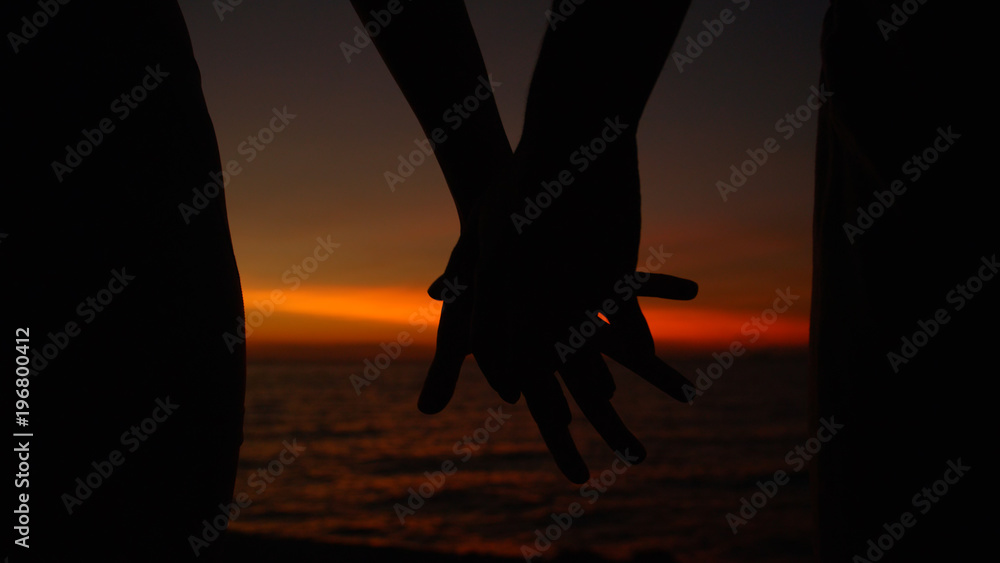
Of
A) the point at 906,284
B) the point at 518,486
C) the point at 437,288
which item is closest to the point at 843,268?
the point at 906,284

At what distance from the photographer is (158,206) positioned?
0.94 m

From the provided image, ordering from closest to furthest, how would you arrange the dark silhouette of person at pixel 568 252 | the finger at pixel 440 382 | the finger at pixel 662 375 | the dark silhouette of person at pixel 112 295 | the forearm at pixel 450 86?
the dark silhouette of person at pixel 112 295, the dark silhouette of person at pixel 568 252, the finger at pixel 662 375, the finger at pixel 440 382, the forearm at pixel 450 86

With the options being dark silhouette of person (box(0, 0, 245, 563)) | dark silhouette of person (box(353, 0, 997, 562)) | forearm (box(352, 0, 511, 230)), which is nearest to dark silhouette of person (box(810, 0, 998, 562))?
dark silhouette of person (box(353, 0, 997, 562))

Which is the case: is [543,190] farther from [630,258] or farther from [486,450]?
[486,450]

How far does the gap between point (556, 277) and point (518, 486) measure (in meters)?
14.0

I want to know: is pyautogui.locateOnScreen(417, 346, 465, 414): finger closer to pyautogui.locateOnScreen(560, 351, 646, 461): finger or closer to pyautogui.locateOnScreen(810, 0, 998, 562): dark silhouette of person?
pyautogui.locateOnScreen(560, 351, 646, 461): finger

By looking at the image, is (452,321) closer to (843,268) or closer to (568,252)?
(568,252)

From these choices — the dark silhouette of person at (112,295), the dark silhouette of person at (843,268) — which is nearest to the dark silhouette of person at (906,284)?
the dark silhouette of person at (843,268)

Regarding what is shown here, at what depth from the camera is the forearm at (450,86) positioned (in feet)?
4.57

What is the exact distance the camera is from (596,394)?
1.17 metres

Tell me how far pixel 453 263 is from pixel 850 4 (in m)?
0.90

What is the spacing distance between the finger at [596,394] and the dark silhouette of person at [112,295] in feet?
1.88

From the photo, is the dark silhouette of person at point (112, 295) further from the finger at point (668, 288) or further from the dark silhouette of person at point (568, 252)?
the finger at point (668, 288)

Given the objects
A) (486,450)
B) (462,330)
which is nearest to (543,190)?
(462,330)
